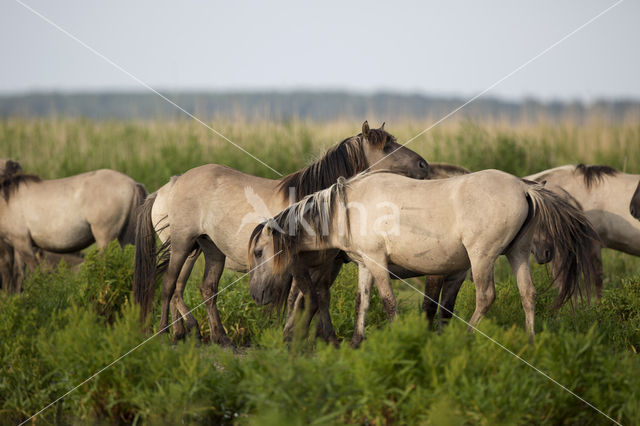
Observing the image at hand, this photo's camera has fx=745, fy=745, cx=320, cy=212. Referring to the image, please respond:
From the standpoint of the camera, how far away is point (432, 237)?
243 inches

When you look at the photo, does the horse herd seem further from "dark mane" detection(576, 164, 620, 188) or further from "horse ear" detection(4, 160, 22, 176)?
"horse ear" detection(4, 160, 22, 176)

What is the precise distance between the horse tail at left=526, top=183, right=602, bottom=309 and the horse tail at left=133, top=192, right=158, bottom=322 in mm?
4158

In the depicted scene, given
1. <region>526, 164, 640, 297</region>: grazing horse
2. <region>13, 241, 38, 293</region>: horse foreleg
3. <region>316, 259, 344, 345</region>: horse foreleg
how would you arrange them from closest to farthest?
<region>316, 259, 344, 345</region>: horse foreleg → <region>526, 164, 640, 297</region>: grazing horse → <region>13, 241, 38, 293</region>: horse foreleg

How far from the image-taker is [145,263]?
26.9 feet

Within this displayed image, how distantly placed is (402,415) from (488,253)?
70.1 inches

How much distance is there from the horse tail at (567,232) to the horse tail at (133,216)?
5770 mm

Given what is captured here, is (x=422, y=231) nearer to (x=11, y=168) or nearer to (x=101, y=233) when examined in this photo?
(x=101, y=233)

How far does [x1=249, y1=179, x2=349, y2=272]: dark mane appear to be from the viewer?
6.71 metres

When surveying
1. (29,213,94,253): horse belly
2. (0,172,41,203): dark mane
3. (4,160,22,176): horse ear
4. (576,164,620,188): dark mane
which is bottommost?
(29,213,94,253): horse belly

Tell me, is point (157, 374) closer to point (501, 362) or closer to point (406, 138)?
point (501, 362)

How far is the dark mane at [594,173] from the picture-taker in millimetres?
9664

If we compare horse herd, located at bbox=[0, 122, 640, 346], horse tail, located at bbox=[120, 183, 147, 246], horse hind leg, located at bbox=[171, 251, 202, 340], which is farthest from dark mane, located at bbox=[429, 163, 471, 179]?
horse tail, located at bbox=[120, 183, 147, 246]

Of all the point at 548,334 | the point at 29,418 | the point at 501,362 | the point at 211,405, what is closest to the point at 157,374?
the point at 211,405

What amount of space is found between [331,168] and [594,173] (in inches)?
163
